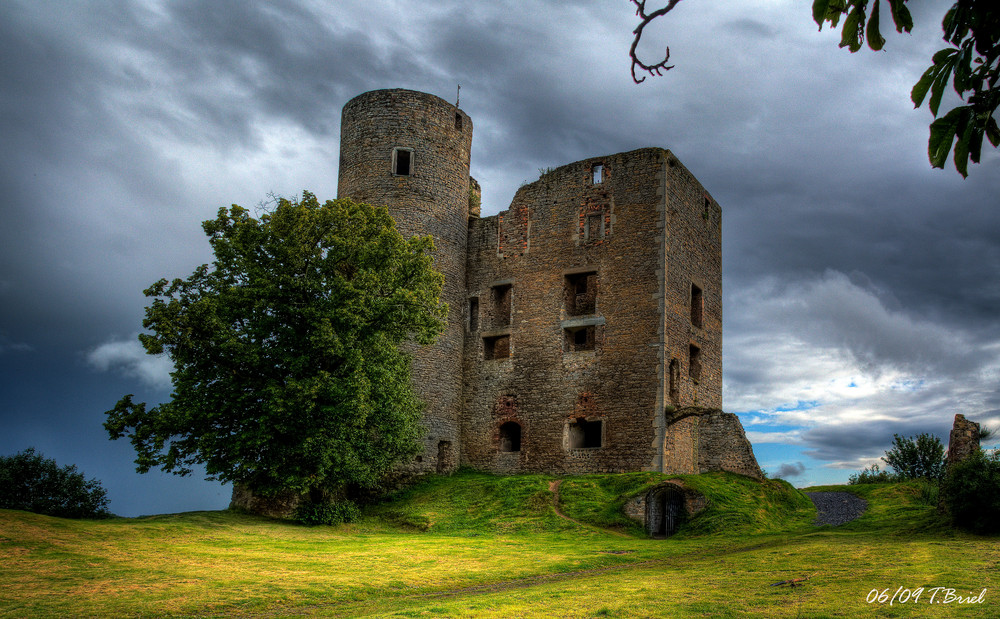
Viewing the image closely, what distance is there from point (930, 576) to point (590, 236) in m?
18.5

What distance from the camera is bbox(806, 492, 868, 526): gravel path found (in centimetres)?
2166

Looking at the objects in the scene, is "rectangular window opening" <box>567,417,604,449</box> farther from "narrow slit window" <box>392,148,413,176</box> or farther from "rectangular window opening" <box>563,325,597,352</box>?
"narrow slit window" <box>392,148,413,176</box>

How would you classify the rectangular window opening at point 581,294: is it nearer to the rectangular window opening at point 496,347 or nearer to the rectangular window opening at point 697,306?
the rectangular window opening at point 496,347

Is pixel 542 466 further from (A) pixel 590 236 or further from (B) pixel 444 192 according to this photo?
(B) pixel 444 192

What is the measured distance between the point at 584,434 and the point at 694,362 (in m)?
4.95

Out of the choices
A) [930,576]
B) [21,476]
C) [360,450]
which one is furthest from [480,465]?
[930,576]

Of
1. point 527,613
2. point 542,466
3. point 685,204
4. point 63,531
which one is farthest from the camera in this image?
point 685,204

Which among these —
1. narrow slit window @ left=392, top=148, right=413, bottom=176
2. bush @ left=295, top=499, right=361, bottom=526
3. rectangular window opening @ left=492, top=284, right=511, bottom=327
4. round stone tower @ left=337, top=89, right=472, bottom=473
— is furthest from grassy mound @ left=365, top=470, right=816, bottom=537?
narrow slit window @ left=392, top=148, right=413, bottom=176

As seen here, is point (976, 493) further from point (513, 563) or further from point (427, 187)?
point (427, 187)

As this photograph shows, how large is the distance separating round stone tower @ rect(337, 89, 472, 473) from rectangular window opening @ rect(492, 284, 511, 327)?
1.25 meters

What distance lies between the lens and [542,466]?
1018 inches

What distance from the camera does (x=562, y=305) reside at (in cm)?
2698

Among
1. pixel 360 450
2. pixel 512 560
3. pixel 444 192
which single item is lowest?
pixel 512 560

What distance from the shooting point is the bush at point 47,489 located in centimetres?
1908
